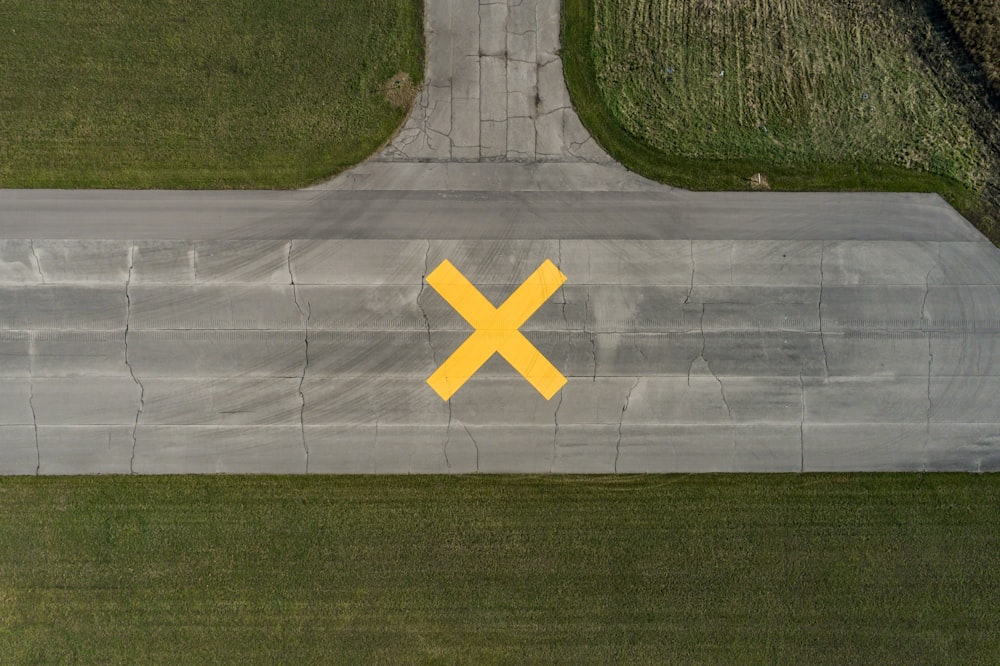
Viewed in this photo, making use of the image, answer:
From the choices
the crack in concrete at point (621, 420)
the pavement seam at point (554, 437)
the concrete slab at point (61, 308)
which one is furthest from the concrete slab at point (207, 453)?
the crack in concrete at point (621, 420)

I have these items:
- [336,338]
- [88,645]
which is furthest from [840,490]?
[88,645]

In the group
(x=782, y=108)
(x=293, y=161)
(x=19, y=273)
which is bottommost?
(x=19, y=273)

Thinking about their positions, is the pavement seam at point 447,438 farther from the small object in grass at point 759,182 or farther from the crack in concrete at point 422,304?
the small object in grass at point 759,182

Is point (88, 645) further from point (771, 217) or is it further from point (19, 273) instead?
point (771, 217)

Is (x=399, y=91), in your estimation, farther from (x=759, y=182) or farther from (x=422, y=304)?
(x=759, y=182)

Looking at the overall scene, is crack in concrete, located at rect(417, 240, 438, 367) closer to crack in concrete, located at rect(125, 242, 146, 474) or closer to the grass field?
crack in concrete, located at rect(125, 242, 146, 474)
